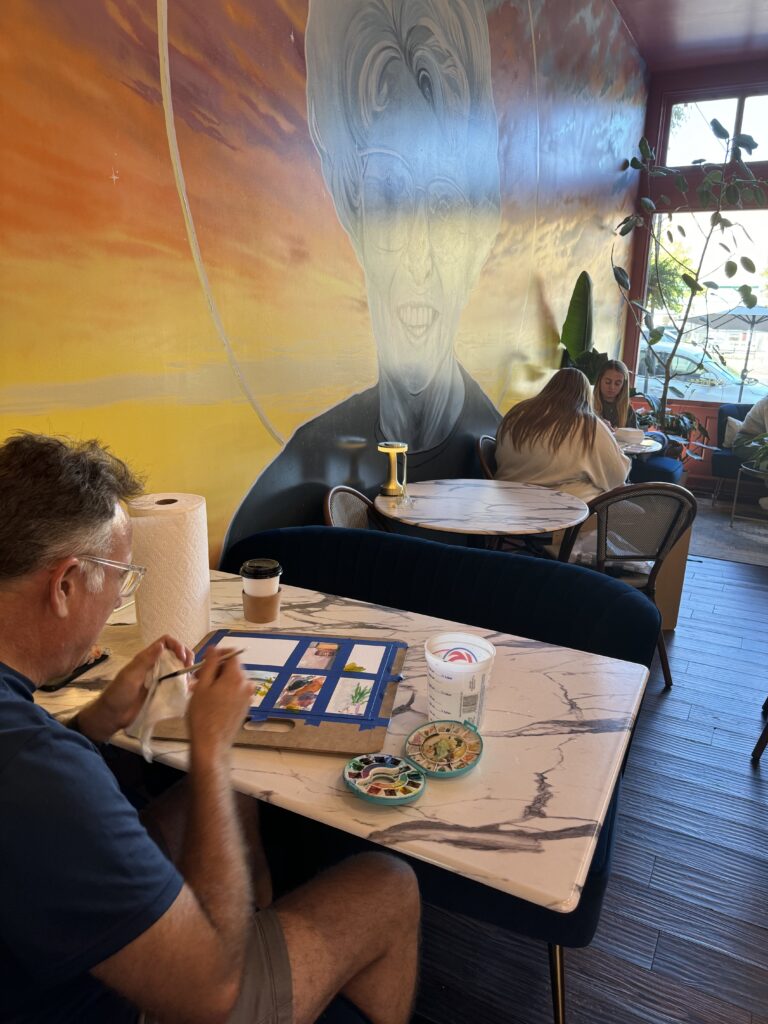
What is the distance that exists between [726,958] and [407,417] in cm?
247

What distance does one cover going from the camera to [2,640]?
2.84ft

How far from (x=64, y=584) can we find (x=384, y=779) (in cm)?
54

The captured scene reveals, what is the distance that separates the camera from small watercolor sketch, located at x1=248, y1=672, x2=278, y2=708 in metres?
1.24

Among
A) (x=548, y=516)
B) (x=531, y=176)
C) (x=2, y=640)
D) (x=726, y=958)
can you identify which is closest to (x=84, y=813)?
(x=2, y=640)

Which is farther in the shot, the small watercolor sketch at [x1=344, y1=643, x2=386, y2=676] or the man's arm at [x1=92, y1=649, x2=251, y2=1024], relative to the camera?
the small watercolor sketch at [x1=344, y1=643, x2=386, y2=676]

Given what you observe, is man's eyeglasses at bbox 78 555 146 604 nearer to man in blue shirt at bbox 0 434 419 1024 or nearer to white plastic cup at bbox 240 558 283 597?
man in blue shirt at bbox 0 434 419 1024

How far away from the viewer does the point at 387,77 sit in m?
2.93

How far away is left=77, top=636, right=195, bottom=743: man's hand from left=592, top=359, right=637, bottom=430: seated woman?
15.2 ft

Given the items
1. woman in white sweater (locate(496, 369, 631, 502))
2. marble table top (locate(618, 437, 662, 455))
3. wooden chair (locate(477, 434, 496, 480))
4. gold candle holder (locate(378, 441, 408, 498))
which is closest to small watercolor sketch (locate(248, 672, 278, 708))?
gold candle holder (locate(378, 441, 408, 498))

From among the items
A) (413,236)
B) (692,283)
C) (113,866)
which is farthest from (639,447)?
(113,866)

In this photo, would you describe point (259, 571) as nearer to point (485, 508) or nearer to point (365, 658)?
point (365, 658)

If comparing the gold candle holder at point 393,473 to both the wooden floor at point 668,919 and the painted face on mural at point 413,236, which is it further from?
the wooden floor at point 668,919

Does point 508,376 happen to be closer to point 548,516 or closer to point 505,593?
point 548,516

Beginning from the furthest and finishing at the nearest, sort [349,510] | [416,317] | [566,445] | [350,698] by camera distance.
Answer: [566,445] → [416,317] → [349,510] → [350,698]
